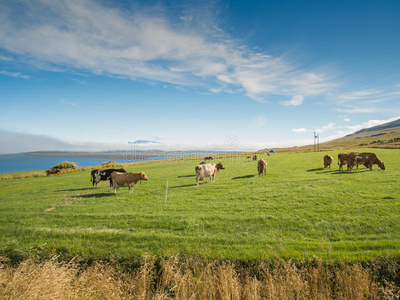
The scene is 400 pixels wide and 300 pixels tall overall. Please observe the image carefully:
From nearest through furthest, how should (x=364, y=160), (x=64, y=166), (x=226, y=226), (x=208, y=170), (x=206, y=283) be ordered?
(x=206, y=283) → (x=226, y=226) → (x=208, y=170) → (x=364, y=160) → (x=64, y=166)

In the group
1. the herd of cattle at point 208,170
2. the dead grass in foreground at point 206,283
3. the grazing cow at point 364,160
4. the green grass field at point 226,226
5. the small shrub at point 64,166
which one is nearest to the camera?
the dead grass in foreground at point 206,283

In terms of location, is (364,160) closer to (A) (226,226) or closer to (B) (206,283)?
(A) (226,226)

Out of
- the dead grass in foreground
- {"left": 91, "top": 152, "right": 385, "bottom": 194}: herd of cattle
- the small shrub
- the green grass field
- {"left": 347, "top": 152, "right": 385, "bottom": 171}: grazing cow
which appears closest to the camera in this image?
the dead grass in foreground

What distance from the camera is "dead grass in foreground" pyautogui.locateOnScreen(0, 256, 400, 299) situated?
625 centimetres

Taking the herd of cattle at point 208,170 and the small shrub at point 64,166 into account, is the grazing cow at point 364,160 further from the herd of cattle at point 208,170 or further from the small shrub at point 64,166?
the small shrub at point 64,166

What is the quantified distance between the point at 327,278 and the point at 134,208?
11663 millimetres

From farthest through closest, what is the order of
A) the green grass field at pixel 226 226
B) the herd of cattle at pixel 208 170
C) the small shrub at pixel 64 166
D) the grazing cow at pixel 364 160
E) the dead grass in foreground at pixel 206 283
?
1. the small shrub at pixel 64 166
2. the grazing cow at pixel 364 160
3. the herd of cattle at pixel 208 170
4. the green grass field at pixel 226 226
5. the dead grass in foreground at pixel 206 283

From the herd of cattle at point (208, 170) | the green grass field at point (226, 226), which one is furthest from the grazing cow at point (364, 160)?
the green grass field at point (226, 226)

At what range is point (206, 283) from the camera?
6613 mm

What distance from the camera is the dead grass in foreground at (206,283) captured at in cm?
625

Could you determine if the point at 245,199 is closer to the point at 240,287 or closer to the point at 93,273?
the point at 240,287

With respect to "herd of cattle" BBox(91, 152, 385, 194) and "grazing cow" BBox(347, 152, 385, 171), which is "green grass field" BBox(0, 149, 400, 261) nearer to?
"herd of cattle" BBox(91, 152, 385, 194)

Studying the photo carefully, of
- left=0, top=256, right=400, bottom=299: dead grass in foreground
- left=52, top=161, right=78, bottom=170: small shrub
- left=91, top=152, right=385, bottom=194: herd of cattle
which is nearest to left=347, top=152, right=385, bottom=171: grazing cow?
left=91, top=152, right=385, bottom=194: herd of cattle

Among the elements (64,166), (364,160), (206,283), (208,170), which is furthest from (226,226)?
(64,166)
